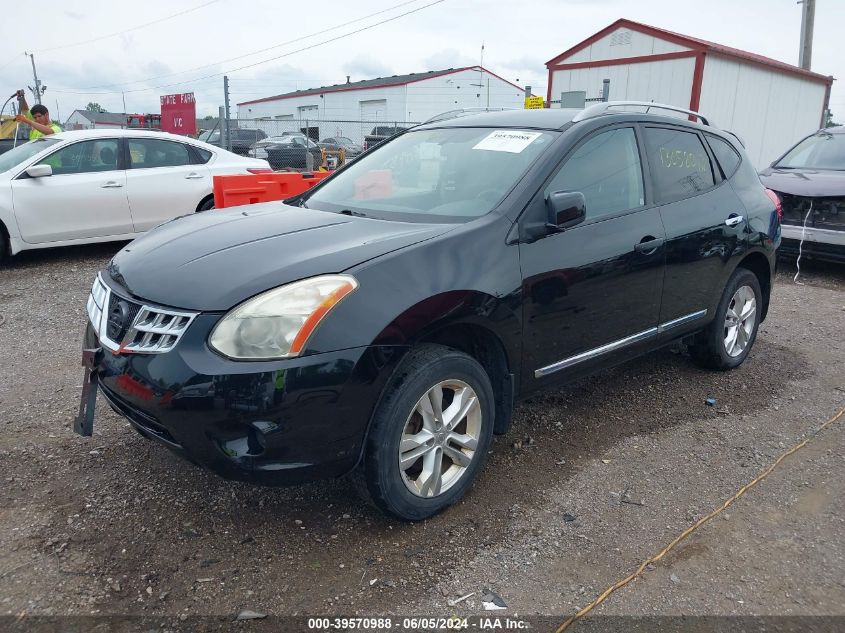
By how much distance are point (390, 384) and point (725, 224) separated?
2728 millimetres

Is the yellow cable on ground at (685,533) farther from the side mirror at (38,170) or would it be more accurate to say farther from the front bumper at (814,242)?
the side mirror at (38,170)

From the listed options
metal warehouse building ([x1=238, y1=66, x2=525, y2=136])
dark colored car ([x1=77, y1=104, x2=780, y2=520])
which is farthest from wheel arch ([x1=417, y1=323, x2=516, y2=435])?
metal warehouse building ([x1=238, y1=66, x2=525, y2=136])

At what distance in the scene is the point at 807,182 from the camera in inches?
300

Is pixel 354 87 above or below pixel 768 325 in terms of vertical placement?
above

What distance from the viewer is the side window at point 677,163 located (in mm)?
3846

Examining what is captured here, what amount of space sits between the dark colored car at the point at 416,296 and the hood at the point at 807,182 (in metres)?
3.90

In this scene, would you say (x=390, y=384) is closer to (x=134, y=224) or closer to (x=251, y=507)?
(x=251, y=507)

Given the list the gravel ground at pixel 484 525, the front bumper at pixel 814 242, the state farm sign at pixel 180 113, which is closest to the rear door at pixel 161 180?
the gravel ground at pixel 484 525

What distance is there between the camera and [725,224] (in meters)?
4.19

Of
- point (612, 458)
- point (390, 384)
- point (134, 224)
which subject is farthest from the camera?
point (134, 224)

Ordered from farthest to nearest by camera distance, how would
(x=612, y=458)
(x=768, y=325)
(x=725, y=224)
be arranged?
1. (x=768, y=325)
2. (x=725, y=224)
3. (x=612, y=458)

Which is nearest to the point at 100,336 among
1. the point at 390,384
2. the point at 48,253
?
the point at 390,384

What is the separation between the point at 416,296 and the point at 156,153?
6.70m

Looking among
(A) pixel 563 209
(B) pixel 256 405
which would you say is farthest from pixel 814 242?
(B) pixel 256 405
